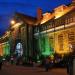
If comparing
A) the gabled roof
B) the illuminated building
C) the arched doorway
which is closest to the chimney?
the illuminated building

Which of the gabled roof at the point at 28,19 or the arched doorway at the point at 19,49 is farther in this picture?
the arched doorway at the point at 19,49

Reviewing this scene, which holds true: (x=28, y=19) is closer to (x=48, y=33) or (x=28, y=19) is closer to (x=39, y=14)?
(x=39, y=14)

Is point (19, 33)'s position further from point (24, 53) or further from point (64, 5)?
point (64, 5)

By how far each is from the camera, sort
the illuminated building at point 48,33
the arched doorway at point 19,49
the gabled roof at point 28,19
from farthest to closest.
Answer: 1. the arched doorway at point 19,49
2. the gabled roof at point 28,19
3. the illuminated building at point 48,33

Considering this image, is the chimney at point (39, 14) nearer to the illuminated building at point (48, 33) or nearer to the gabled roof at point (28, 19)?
the illuminated building at point (48, 33)

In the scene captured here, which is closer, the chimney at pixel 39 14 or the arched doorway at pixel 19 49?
the chimney at pixel 39 14

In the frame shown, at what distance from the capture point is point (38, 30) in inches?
2650

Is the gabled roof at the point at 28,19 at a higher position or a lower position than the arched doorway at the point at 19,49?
higher

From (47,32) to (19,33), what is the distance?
21.5 meters

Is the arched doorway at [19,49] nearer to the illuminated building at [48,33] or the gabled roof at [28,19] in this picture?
the illuminated building at [48,33]

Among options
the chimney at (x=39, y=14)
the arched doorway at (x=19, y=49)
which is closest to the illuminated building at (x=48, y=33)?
the chimney at (x=39, y=14)

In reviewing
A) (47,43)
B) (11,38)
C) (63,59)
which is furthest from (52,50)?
(11,38)

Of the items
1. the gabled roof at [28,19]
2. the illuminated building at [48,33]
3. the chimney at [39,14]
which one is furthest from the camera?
the gabled roof at [28,19]

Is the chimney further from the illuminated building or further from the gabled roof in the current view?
the gabled roof
